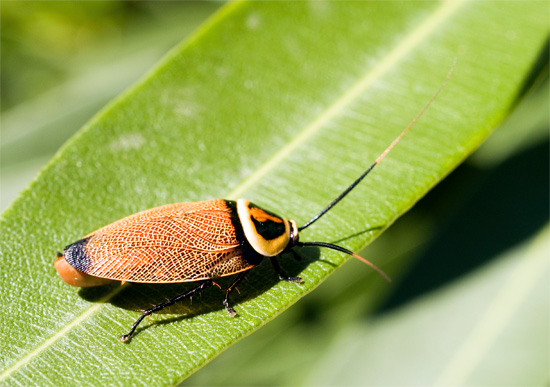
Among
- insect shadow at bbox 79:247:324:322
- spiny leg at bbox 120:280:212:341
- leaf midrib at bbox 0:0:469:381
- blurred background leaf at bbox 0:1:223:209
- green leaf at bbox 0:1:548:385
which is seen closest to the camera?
green leaf at bbox 0:1:548:385

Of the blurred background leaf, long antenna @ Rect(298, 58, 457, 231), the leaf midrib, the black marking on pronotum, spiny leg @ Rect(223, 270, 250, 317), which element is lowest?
spiny leg @ Rect(223, 270, 250, 317)

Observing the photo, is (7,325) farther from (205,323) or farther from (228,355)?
(228,355)

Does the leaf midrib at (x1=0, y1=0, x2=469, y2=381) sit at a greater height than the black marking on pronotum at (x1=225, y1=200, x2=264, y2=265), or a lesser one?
greater

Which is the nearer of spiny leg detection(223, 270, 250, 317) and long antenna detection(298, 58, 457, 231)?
spiny leg detection(223, 270, 250, 317)

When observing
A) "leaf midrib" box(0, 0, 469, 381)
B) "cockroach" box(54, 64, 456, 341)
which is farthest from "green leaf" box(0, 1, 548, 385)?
"cockroach" box(54, 64, 456, 341)

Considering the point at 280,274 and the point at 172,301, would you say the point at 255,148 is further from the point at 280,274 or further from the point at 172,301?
the point at 172,301

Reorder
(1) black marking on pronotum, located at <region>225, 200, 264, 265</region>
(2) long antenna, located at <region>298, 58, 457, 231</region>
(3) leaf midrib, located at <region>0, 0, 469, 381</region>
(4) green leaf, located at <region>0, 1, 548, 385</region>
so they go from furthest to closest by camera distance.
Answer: (3) leaf midrib, located at <region>0, 0, 469, 381</region> → (2) long antenna, located at <region>298, 58, 457, 231</region> → (1) black marking on pronotum, located at <region>225, 200, 264, 265</region> → (4) green leaf, located at <region>0, 1, 548, 385</region>

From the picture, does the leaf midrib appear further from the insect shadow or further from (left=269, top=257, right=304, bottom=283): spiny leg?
(left=269, top=257, right=304, bottom=283): spiny leg

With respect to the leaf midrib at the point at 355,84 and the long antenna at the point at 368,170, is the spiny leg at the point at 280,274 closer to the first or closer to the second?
the long antenna at the point at 368,170
